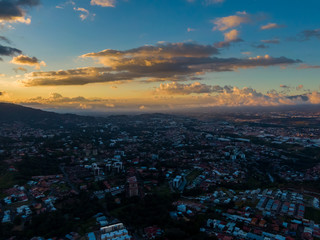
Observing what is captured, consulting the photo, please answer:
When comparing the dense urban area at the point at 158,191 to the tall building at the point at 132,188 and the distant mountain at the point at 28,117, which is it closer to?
the tall building at the point at 132,188

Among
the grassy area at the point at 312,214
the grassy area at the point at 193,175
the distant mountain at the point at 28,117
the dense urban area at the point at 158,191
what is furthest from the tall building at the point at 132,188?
the distant mountain at the point at 28,117

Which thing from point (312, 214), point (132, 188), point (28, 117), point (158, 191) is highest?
point (28, 117)

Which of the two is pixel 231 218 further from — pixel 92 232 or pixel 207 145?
pixel 207 145

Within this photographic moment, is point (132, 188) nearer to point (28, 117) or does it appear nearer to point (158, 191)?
point (158, 191)

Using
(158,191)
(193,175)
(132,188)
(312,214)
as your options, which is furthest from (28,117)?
(312,214)

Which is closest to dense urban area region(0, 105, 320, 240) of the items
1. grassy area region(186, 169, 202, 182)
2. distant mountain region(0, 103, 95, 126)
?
grassy area region(186, 169, 202, 182)

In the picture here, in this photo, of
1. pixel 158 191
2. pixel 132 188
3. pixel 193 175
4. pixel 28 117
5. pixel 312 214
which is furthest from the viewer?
pixel 28 117

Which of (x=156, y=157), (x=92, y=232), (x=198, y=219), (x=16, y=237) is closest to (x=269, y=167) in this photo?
(x=156, y=157)
